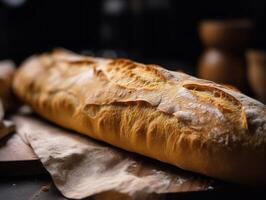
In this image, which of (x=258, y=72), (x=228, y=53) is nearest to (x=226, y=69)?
(x=228, y=53)

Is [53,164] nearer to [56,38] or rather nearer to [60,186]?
[60,186]

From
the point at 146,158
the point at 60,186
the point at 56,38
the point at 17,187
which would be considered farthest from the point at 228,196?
the point at 56,38

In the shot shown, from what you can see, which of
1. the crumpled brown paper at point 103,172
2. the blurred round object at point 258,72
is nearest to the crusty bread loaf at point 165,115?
the crumpled brown paper at point 103,172

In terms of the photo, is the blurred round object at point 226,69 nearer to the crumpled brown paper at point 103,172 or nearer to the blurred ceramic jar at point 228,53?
the blurred ceramic jar at point 228,53

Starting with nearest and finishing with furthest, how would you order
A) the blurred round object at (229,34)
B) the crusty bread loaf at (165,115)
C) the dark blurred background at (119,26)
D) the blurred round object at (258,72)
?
1. the crusty bread loaf at (165,115)
2. the blurred round object at (258,72)
3. the blurred round object at (229,34)
4. the dark blurred background at (119,26)

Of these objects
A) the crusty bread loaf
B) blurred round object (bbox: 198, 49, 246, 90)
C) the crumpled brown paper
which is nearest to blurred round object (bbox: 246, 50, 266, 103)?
blurred round object (bbox: 198, 49, 246, 90)

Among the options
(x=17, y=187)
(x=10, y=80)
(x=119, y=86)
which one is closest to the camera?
(x=17, y=187)
